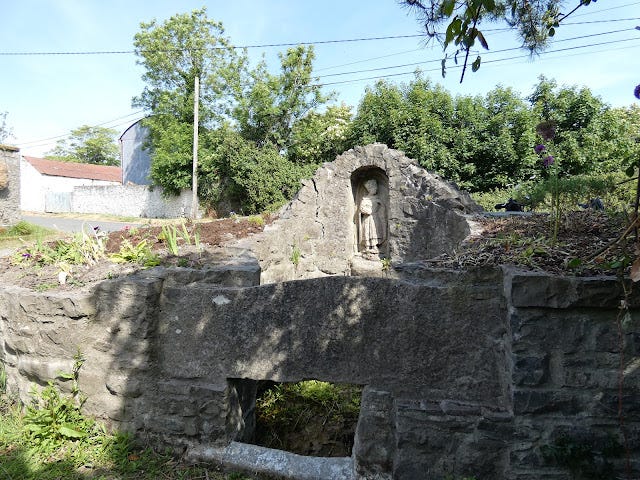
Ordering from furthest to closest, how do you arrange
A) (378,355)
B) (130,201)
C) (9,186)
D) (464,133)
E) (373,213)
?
(130,201)
(464,133)
(9,186)
(373,213)
(378,355)

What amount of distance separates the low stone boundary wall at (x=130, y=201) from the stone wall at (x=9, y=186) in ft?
26.5

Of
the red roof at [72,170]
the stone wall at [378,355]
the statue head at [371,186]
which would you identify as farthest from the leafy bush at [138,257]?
the red roof at [72,170]

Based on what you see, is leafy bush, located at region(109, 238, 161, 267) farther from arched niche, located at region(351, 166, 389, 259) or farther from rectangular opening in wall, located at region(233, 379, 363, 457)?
arched niche, located at region(351, 166, 389, 259)

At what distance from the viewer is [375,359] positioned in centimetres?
247

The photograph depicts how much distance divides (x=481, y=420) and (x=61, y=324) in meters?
2.79

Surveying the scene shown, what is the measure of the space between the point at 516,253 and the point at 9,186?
1593cm

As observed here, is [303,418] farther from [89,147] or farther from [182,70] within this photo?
[89,147]

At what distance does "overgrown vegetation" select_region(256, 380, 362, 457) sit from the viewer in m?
3.33

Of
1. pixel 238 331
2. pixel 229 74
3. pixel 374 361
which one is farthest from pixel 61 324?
pixel 229 74

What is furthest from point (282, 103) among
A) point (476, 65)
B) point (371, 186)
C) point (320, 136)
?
point (476, 65)

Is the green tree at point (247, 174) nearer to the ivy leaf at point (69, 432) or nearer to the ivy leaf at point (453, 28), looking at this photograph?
the ivy leaf at point (69, 432)

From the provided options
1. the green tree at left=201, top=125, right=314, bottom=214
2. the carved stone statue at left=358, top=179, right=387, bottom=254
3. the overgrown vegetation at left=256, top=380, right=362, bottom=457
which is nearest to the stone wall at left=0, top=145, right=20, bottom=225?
the green tree at left=201, top=125, right=314, bottom=214

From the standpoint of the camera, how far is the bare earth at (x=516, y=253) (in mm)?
2252

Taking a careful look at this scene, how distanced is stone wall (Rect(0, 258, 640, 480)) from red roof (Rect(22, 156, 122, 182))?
34.7m
